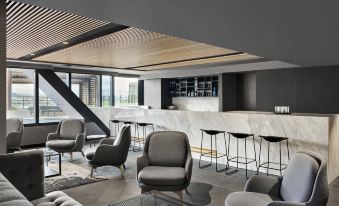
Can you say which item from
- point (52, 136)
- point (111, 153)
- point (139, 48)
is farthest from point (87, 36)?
point (52, 136)

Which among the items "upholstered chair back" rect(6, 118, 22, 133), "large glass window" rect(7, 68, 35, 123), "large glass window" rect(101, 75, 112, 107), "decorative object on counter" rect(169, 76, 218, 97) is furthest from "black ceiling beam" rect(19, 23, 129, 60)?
"decorative object on counter" rect(169, 76, 218, 97)

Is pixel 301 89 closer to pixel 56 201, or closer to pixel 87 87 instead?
pixel 56 201

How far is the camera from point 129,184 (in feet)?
15.3

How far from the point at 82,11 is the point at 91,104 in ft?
25.1

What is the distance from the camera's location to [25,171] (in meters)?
2.94

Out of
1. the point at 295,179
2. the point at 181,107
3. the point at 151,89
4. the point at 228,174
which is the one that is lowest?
the point at 228,174

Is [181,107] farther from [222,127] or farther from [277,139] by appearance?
[277,139]

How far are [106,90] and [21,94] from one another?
112 inches

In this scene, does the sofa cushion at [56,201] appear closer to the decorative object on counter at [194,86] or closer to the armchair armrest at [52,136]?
the armchair armrest at [52,136]

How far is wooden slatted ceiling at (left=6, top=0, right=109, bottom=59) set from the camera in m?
3.18

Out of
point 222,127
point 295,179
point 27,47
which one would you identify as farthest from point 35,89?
point 295,179

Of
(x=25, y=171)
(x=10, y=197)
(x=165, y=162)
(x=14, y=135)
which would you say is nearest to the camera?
(x=10, y=197)

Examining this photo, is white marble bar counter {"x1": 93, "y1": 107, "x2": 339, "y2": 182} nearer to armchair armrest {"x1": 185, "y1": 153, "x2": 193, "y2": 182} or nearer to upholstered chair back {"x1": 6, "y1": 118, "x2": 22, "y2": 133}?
armchair armrest {"x1": 185, "y1": 153, "x2": 193, "y2": 182}

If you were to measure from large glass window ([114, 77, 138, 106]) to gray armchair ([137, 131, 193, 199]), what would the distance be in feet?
20.4
